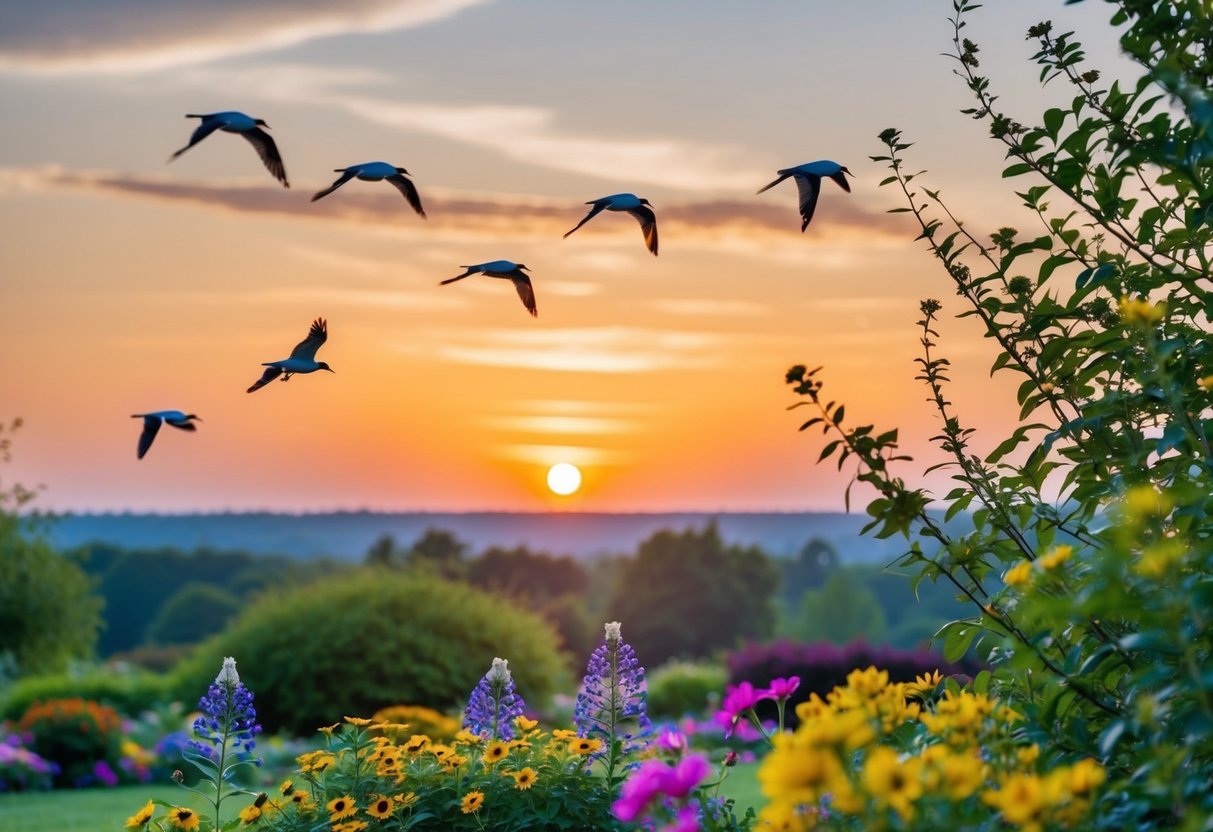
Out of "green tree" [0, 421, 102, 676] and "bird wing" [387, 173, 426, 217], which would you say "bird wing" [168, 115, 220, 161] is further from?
"green tree" [0, 421, 102, 676]

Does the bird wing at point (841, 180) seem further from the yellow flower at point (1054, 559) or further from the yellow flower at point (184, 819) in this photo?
the yellow flower at point (184, 819)

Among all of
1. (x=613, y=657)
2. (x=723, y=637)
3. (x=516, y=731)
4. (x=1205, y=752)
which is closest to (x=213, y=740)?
(x=516, y=731)

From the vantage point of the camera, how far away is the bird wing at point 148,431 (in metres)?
3.30

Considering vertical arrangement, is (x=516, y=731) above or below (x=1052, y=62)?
below

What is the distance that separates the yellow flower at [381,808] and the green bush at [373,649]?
11.5 meters

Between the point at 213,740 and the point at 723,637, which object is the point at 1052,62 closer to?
the point at 213,740

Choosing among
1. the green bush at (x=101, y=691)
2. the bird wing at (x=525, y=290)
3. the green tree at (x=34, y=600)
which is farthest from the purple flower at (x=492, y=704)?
the green tree at (x=34, y=600)

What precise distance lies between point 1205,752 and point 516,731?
2363mm

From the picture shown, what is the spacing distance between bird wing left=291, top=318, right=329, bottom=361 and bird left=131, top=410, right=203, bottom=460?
A: 0.46 m

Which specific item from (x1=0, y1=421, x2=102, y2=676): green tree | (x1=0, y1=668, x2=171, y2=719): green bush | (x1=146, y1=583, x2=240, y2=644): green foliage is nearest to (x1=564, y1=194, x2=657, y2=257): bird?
(x1=0, y1=668, x2=171, y2=719): green bush

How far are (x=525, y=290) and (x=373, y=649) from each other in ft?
39.9

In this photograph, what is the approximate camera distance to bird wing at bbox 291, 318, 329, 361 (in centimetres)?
376

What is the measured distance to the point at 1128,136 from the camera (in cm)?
348

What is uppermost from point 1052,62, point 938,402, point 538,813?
point 1052,62
